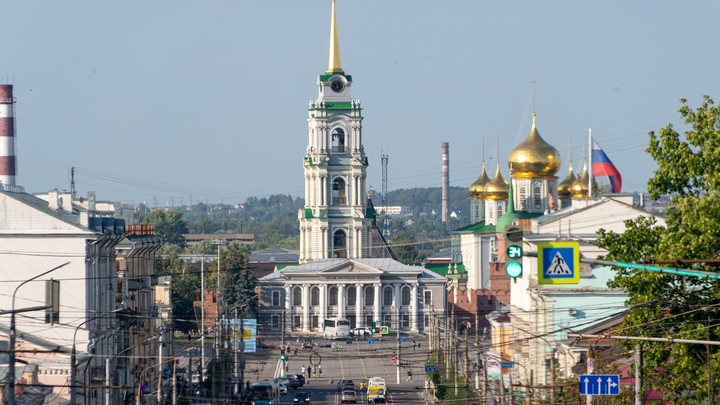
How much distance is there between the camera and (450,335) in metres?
99.0

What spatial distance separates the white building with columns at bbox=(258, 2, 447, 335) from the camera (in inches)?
6078

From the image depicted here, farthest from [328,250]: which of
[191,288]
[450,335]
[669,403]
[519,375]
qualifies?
[669,403]

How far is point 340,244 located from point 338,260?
1.68 metres

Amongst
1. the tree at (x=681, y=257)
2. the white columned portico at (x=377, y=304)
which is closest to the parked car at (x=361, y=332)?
the white columned portico at (x=377, y=304)

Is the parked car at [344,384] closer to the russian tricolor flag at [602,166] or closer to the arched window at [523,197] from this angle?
the russian tricolor flag at [602,166]

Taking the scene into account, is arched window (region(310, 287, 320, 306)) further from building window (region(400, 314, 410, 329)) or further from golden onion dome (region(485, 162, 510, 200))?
golden onion dome (region(485, 162, 510, 200))

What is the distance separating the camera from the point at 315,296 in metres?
161

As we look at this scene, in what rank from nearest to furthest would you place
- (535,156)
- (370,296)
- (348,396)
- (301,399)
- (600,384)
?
(600,384) → (301,399) → (348,396) → (535,156) → (370,296)

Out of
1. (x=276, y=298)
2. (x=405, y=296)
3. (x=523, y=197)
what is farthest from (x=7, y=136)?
(x=405, y=296)

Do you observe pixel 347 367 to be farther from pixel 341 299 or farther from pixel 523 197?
pixel 341 299

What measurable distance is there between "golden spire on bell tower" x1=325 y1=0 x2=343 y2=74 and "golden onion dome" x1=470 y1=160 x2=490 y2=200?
14879mm

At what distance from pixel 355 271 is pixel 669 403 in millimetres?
116190

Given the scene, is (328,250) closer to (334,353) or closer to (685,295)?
(334,353)

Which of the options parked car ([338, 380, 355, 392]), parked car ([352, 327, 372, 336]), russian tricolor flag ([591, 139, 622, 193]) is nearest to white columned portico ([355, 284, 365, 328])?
parked car ([352, 327, 372, 336])
